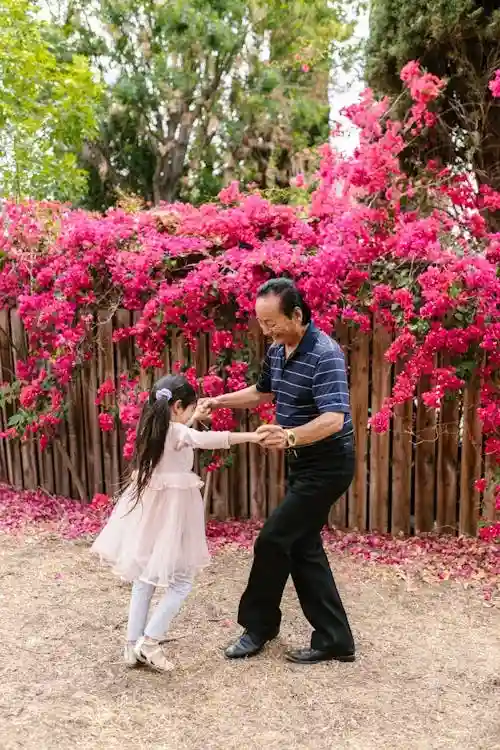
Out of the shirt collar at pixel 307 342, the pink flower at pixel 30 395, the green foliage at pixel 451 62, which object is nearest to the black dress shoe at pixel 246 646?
the shirt collar at pixel 307 342

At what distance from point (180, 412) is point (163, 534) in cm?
56

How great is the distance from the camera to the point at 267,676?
333 cm

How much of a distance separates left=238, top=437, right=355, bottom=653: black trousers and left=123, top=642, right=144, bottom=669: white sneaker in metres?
0.52

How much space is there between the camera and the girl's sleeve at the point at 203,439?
125 inches

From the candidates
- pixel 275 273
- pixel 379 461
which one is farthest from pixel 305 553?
pixel 275 273

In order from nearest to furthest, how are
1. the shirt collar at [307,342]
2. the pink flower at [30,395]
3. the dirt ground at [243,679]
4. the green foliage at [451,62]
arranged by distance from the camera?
1. the dirt ground at [243,679]
2. the shirt collar at [307,342]
3. the pink flower at [30,395]
4. the green foliage at [451,62]

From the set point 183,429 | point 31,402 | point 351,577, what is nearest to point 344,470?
point 183,429

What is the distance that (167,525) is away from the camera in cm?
335

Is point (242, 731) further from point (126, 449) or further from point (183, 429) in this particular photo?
point (126, 449)

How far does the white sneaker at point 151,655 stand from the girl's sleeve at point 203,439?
2.98 feet

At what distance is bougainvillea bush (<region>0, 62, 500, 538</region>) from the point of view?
4.56 meters

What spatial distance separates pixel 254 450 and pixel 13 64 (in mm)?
5901

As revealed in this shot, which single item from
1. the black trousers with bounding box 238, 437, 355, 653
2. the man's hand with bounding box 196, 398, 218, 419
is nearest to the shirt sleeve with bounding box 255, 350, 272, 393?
the man's hand with bounding box 196, 398, 218, 419

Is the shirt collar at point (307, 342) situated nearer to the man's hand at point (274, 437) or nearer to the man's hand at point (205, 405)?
the man's hand at point (274, 437)
